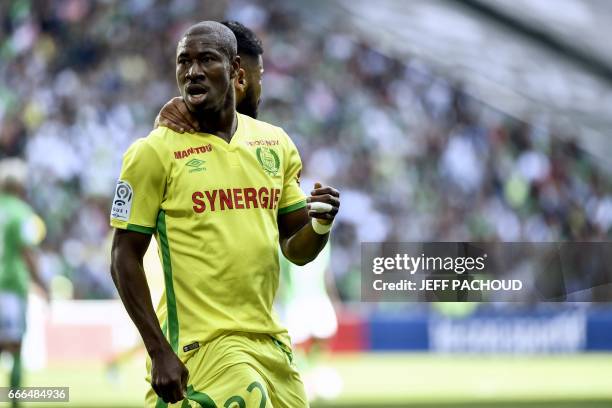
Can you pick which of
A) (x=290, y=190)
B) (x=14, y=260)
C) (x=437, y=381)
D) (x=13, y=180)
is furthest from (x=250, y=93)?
(x=437, y=381)

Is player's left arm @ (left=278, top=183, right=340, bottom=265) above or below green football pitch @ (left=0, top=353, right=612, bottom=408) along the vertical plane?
below

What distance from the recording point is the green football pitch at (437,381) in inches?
418

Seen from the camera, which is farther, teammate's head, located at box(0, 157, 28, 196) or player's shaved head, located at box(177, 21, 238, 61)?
teammate's head, located at box(0, 157, 28, 196)

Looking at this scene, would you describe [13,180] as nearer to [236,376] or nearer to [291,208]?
[291,208]

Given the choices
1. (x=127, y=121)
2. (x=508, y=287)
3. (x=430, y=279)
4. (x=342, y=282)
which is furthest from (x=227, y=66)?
(x=127, y=121)

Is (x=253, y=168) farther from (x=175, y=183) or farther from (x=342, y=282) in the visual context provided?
(x=342, y=282)

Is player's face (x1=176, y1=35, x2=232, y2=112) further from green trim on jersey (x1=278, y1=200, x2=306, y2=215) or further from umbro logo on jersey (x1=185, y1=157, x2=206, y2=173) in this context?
green trim on jersey (x1=278, y1=200, x2=306, y2=215)

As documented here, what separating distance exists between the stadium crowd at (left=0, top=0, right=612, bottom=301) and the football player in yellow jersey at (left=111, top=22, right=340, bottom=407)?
12.0m

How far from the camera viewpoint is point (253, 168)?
3777 mm

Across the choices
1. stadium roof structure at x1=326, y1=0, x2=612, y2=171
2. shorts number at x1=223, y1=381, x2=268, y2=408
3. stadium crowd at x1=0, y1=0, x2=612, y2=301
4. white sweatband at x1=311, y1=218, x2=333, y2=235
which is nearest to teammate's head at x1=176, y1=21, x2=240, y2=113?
white sweatband at x1=311, y1=218, x2=333, y2=235

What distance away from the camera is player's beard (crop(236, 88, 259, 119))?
5.05 meters

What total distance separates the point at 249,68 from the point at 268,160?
137 cm

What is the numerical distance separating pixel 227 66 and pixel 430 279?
248 inches

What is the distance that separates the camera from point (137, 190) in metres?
3.55
